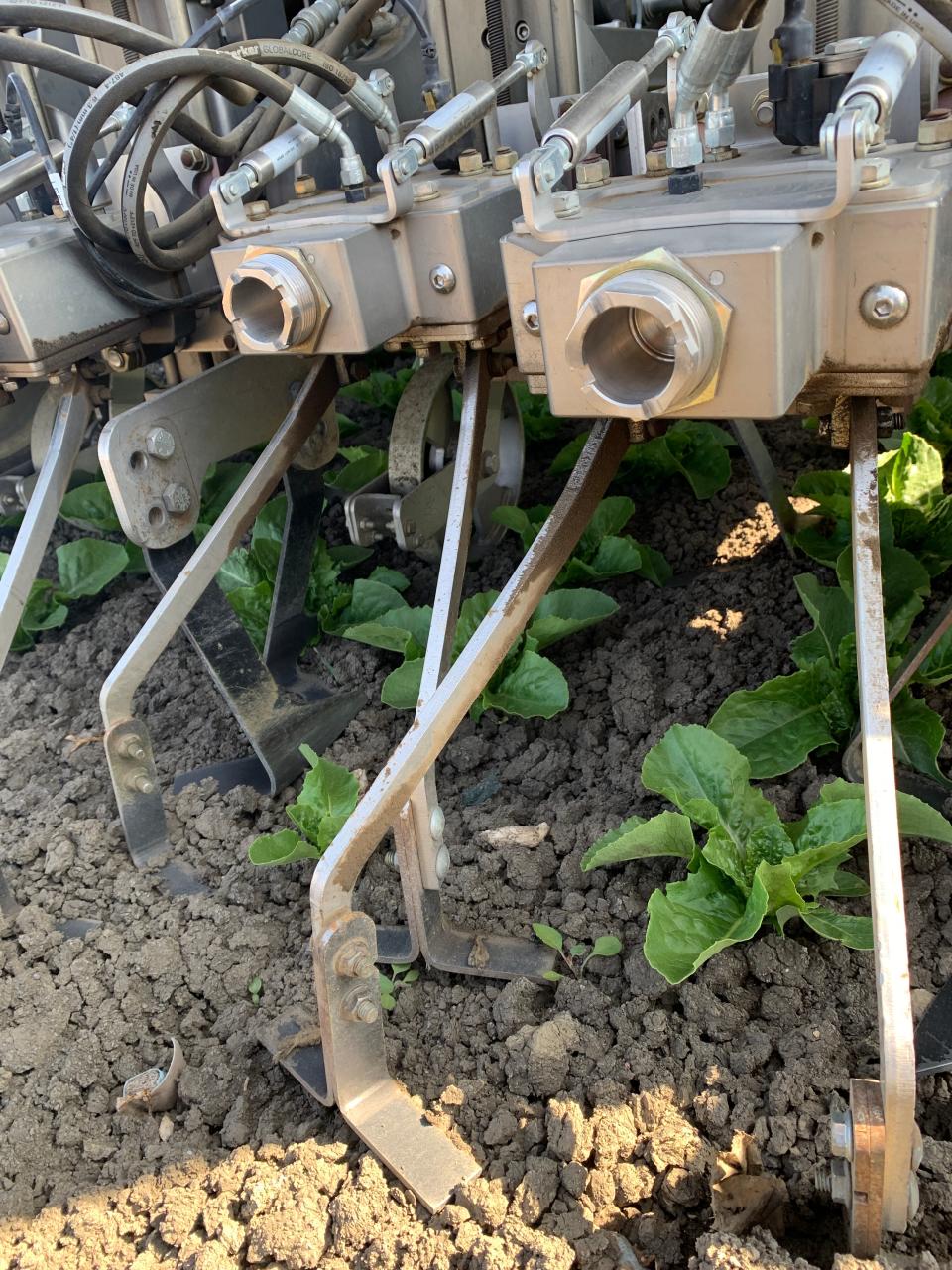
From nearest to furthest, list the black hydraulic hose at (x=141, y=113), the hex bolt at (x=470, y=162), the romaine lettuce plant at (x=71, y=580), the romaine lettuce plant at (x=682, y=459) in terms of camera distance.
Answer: the black hydraulic hose at (x=141, y=113) < the hex bolt at (x=470, y=162) < the romaine lettuce plant at (x=682, y=459) < the romaine lettuce plant at (x=71, y=580)

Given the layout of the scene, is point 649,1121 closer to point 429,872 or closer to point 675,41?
point 429,872

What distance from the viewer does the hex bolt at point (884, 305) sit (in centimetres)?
90

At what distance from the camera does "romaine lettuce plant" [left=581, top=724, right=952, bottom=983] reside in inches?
42.9

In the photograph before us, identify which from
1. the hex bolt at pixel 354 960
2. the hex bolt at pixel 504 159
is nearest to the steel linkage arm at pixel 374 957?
the hex bolt at pixel 354 960

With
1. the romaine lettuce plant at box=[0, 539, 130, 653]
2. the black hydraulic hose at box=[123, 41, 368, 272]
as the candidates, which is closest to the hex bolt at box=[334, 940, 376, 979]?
the black hydraulic hose at box=[123, 41, 368, 272]

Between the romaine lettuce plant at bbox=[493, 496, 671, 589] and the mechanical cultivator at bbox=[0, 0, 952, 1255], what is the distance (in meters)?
0.11

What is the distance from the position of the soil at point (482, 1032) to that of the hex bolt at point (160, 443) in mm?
474

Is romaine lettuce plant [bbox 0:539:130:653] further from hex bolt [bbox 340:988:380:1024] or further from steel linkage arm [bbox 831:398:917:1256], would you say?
steel linkage arm [bbox 831:398:917:1256]

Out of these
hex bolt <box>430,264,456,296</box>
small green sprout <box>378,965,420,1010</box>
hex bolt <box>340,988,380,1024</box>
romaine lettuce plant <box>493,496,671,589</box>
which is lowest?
small green sprout <box>378,965,420,1010</box>

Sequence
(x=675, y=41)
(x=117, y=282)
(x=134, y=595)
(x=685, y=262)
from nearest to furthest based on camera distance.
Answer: (x=685, y=262) → (x=675, y=41) → (x=117, y=282) → (x=134, y=595)

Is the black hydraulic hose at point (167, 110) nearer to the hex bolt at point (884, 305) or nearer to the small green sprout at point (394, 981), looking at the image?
the hex bolt at point (884, 305)

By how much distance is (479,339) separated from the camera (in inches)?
51.3

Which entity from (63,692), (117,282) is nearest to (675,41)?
(117,282)

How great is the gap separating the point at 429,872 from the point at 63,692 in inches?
40.2
